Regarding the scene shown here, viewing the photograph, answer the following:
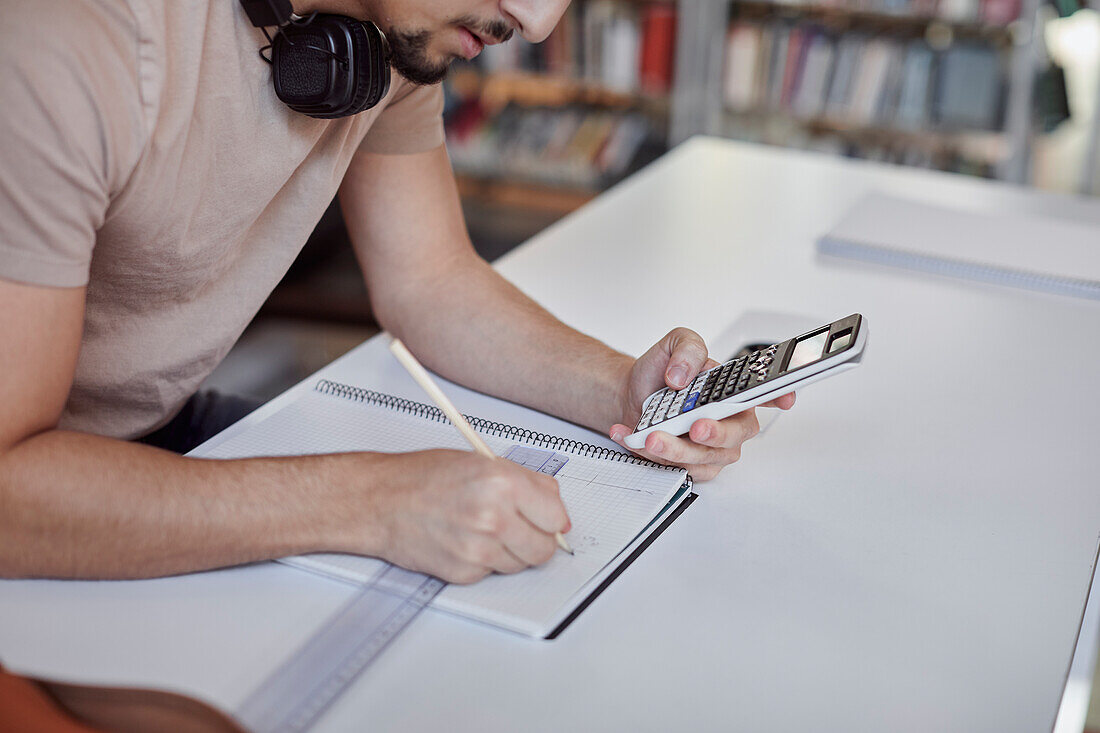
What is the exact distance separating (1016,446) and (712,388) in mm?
335

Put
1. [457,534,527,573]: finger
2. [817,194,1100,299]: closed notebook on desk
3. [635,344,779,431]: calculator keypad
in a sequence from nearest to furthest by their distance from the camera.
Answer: [457,534,527,573]: finger
[635,344,779,431]: calculator keypad
[817,194,1100,299]: closed notebook on desk

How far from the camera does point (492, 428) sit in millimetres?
1026

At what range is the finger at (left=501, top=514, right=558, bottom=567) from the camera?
80 centimetres

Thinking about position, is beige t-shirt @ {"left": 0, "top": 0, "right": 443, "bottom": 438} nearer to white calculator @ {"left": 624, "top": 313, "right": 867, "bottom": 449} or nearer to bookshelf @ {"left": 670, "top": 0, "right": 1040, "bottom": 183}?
white calculator @ {"left": 624, "top": 313, "right": 867, "bottom": 449}

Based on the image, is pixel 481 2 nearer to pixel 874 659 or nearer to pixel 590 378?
pixel 590 378

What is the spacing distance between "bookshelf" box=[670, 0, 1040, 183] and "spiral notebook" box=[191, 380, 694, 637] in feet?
8.23

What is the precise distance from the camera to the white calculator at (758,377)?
871 mm

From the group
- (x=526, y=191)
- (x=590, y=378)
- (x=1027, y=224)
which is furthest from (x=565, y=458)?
(x=526, y=191)

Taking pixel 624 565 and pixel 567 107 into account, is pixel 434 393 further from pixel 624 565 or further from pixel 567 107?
pixel 567 107

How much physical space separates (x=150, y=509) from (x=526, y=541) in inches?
10.6

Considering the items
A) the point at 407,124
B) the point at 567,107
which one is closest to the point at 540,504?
the point at 407,124

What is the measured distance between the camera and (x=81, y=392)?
1.07m

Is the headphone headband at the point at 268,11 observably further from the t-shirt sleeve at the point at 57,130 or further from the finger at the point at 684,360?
the finger at the point at 684,360

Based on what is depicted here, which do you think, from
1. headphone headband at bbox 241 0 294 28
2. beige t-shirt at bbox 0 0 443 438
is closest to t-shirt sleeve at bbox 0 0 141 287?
beige t-shirt at bbox 0 0 443 438
